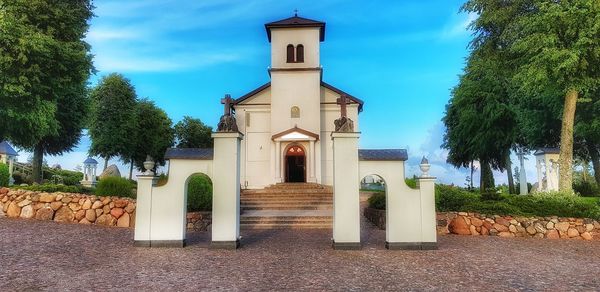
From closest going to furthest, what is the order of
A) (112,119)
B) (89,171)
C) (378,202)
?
(378,202)
(89,171)
(112,119)

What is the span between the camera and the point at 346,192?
32.9ft

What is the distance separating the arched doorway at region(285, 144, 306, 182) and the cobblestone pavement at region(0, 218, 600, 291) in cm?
1432

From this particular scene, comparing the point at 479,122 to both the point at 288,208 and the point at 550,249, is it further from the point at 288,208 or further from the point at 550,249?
the point at 550,249

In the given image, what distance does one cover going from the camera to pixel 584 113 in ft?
74.3

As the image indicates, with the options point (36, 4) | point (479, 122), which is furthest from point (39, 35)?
point (479, 122)

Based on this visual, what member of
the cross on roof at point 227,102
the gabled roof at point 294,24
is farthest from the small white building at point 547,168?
the cross on roof at point 227,102

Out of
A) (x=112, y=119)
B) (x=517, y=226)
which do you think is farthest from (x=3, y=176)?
(x=112, y=119)

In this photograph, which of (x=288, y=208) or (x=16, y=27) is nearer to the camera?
(x=16, y=27)

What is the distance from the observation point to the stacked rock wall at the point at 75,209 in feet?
43.1

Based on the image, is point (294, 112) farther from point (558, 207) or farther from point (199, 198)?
point (558, 207)

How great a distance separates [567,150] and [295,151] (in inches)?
574

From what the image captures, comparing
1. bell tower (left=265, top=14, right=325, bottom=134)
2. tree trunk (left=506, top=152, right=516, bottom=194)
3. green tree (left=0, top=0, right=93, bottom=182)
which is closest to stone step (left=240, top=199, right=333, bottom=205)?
bell tower (left=265, top=14, right=325, bottom=134)

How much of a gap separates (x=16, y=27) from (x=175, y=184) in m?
13.0

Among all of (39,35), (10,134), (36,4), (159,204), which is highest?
(36,4)
